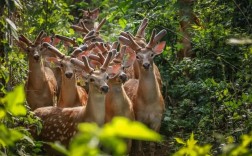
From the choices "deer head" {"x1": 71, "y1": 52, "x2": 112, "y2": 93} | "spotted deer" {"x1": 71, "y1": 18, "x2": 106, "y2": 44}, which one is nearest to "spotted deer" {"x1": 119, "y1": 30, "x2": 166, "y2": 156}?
"deer head" {"x1": 71, "y1": 52, "x2": 112, "y2": 93}

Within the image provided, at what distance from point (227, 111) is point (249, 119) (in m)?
1.23

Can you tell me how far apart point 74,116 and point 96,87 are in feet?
1.53

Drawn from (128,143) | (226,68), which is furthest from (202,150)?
(226,68)

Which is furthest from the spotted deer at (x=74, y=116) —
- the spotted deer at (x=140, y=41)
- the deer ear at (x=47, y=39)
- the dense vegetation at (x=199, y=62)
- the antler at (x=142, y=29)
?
the deer ear at (x=47, y=39)

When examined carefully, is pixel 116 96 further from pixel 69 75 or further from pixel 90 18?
pixel 90 18

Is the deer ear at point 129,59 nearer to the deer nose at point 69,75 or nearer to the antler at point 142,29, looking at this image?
the antler at point 142,29

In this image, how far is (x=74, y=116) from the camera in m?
8.00

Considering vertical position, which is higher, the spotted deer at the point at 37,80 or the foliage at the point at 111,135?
the foliage at the point at 111,135

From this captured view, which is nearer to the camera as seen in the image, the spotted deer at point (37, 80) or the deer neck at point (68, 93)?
the deer neck at point (68, 93)

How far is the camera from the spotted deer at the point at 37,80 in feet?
32.0

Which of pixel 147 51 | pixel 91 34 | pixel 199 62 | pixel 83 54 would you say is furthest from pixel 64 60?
pixel 91 34

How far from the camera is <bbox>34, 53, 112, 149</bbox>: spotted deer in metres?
7.82

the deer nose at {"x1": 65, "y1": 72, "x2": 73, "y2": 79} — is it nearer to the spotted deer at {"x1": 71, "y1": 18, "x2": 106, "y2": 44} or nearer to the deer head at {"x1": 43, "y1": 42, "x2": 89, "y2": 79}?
the deer head at {"x1": 43, "y1": 42, "x2": 89, "y2": 79}

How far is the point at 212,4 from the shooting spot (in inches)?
376
